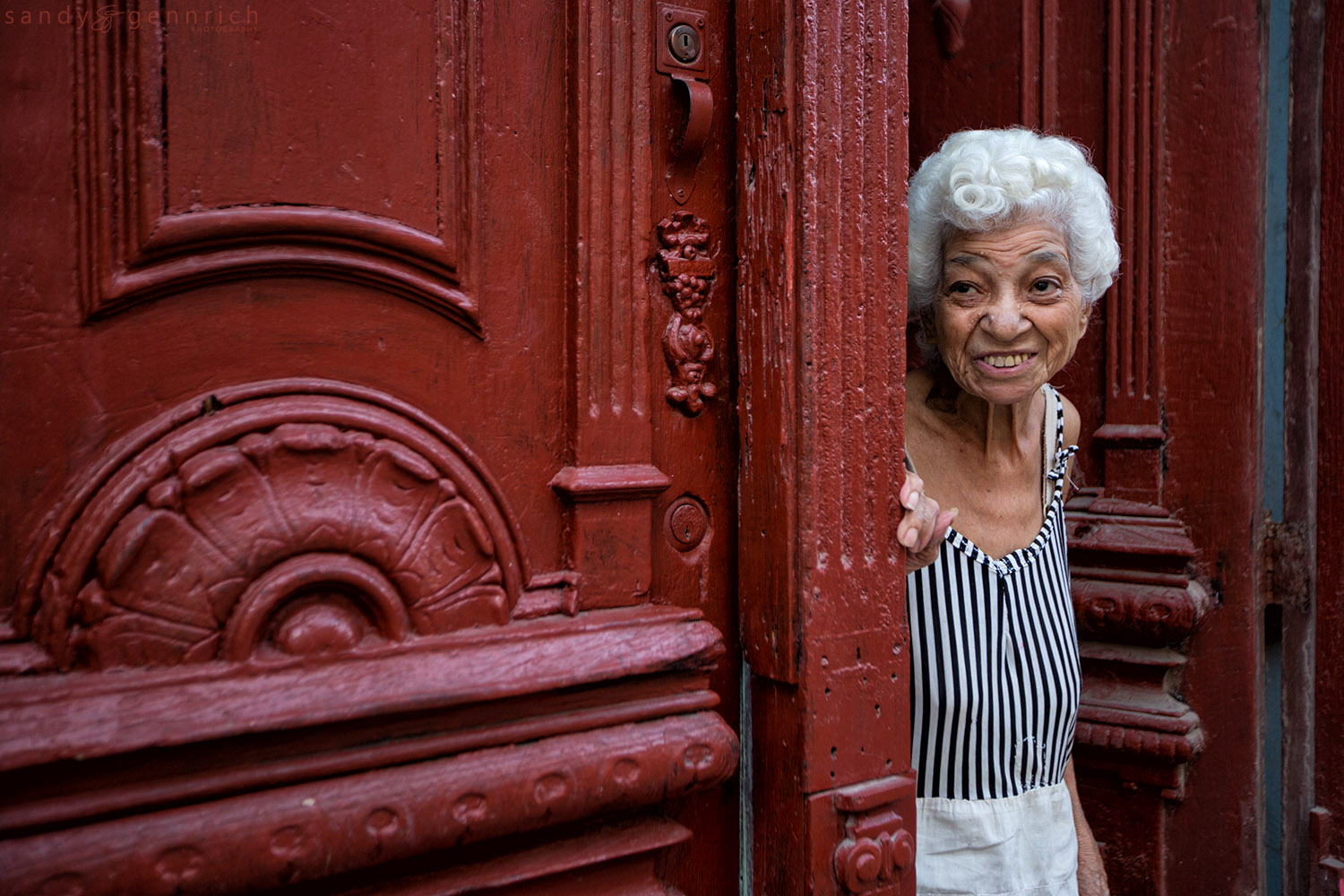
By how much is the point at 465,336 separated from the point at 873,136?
60 centimetres

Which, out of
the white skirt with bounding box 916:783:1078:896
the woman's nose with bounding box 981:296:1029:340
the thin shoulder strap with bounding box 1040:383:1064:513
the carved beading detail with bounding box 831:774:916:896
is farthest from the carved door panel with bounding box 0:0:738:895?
the thin shoulder strap with bounding box 1040:383:1064:513

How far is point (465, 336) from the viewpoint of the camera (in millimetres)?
1014

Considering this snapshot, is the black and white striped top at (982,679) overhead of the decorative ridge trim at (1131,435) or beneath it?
beneath

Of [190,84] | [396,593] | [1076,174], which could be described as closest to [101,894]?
[396,593]

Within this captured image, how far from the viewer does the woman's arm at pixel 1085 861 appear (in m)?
1.57

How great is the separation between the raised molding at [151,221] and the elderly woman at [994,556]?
86 cm

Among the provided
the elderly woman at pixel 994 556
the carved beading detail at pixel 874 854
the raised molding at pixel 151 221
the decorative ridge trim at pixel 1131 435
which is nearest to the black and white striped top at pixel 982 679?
the elderly woman at pixel 994 556

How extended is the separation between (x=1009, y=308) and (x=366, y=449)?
3.27 feet

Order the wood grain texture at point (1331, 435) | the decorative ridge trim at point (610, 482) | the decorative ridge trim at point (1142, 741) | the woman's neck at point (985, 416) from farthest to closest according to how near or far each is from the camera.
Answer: the wood grain texture at point (1331, 435), the decorative ridge trim at point (1142, 741), the woman's neck at point (985, 416), the decorative ridge trim at point (610, 482)

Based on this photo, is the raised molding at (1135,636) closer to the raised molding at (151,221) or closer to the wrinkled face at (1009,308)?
the wrinkled face at (1009,308)

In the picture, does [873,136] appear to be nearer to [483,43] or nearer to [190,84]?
[483,43]

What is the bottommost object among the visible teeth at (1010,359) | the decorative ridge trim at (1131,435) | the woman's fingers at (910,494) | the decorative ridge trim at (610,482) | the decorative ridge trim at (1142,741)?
the decorative ridge trim at (1142,741)

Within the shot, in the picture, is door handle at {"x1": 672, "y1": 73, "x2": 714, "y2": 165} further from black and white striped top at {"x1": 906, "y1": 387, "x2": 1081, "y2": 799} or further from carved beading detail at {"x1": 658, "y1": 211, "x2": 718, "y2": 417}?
black and white striped top at {"x1": 906, "y1": 387, "x2": 1081, "y2": 799}

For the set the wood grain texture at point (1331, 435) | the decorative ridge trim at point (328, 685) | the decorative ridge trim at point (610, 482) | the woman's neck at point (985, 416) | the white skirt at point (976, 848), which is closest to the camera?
the decorative ridge trim at point (328, 685)
